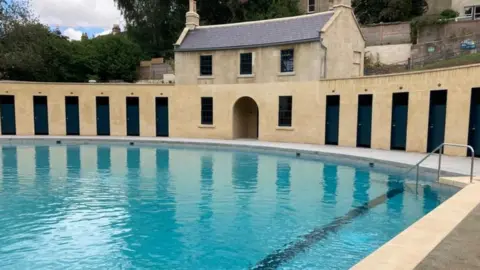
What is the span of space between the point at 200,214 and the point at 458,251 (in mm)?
4689

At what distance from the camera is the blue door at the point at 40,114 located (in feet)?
72.4

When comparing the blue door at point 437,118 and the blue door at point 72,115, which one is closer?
the blue door at point 437,118

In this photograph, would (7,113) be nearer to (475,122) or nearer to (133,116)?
(133,116)

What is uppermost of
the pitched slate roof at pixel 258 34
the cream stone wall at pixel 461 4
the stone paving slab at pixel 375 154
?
the cream stone wall at pixel 461 4

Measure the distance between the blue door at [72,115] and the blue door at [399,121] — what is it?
17.9 metres

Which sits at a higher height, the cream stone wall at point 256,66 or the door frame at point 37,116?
the cream stone wall at point 256,66

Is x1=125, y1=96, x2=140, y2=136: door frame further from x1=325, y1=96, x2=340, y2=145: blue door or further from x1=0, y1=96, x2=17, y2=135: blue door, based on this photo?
x1=325, y1=96, x2=340, y2=145: blue door

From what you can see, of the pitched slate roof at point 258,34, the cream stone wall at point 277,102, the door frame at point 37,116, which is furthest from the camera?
the door frame at point 37,116

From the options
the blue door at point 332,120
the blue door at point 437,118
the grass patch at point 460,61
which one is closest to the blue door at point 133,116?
the blue door at point 332,120

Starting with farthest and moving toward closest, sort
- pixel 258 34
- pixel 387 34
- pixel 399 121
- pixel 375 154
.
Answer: pixel 387 34 → pixel 258 34 → pixel 399 121 → pixel 375 154

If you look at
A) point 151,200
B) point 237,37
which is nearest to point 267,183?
point 151,200

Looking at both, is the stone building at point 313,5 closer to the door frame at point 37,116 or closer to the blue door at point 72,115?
the blue door at point 72,115

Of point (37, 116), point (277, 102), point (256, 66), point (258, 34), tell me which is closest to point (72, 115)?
point (37, 116)

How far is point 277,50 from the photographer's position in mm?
19219
